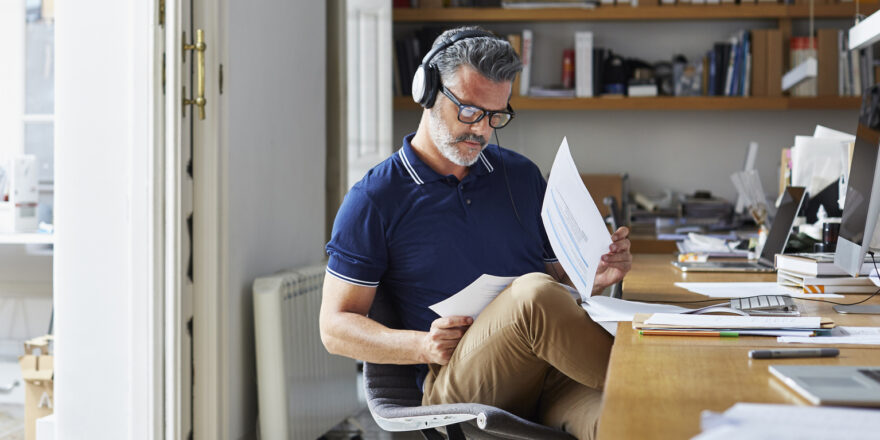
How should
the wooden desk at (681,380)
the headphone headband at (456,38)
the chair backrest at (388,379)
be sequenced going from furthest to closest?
the headphone headband at (456,38) < the chair backrest at (388,379) < the wooden desk at (681,380)

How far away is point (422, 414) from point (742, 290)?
772mm

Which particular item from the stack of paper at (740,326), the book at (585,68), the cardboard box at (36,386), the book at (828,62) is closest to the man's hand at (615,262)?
the stack of paper at (740,326)

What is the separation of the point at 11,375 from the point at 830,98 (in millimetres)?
3983

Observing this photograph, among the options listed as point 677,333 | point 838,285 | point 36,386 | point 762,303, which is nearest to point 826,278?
point 838,285

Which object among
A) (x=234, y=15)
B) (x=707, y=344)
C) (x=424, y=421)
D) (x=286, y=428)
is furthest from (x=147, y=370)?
(x=707, y=344)

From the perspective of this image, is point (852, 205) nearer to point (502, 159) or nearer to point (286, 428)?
point (502, 159)

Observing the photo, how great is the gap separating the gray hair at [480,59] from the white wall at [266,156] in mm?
1028

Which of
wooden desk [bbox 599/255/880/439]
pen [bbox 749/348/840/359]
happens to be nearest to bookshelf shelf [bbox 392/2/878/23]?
wooden desk [bbox 599/255/880/439]

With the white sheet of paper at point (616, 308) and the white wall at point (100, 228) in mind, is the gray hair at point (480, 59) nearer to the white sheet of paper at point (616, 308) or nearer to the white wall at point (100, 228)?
the white sheet of paper at point (616, 308)

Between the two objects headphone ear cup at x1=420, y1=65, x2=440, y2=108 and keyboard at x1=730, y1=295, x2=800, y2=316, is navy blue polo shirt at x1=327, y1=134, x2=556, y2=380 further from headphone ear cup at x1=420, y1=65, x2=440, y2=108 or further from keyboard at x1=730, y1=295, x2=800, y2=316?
keyboard at x1=730, y1=295, x2=800, y2=316

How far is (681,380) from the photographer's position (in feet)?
2.99

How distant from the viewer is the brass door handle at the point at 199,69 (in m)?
2.41

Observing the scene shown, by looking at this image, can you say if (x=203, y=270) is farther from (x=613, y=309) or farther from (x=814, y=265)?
(x=814, y=265)

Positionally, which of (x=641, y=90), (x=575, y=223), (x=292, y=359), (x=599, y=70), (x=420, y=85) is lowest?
(x=292, y=359)
